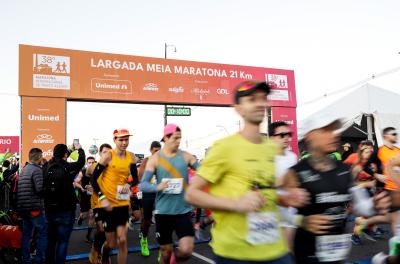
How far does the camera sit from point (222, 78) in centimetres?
1970

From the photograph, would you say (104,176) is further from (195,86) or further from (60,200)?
(195,86)

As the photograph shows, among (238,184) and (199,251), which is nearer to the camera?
(238,184)

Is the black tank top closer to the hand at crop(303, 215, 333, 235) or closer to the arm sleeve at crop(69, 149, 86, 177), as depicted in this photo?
the hand at crop(303, 215, 333, 235)

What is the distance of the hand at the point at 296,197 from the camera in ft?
8.53

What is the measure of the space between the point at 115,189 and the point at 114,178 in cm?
17

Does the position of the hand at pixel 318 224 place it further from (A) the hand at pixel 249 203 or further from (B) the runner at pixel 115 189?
(B) the runner at pixel 115 189

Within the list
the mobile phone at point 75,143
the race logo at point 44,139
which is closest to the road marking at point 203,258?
the mobile phone at point 75,143

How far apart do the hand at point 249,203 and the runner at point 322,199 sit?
64 centimetres

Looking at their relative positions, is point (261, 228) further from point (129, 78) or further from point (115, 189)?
point (129, 78)

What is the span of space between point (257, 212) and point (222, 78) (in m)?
17.7

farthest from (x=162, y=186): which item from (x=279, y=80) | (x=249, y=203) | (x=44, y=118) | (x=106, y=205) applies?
(x=279, y=80)

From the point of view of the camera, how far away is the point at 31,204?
6.56m

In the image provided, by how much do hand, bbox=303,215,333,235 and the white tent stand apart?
45.9 feet

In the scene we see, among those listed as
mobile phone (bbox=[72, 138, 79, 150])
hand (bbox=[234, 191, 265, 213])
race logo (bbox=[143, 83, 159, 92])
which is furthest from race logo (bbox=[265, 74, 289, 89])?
hand (bbox=[234, 191, 265, 213])
